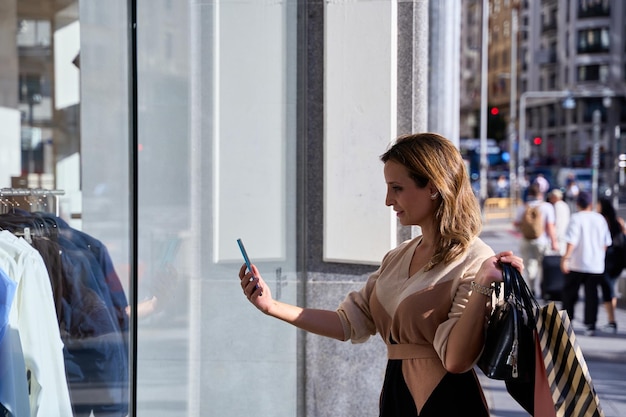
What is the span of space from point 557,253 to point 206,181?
877 cm

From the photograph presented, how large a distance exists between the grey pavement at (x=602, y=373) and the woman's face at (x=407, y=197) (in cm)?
400

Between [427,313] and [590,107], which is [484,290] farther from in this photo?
[590,107]

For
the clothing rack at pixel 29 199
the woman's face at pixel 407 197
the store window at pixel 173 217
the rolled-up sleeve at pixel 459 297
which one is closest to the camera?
the rolled-up sleeve at pixel 459 297

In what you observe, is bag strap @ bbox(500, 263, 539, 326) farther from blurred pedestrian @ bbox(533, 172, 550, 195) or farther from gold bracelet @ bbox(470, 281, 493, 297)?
blurred pedestrian @ bbox(533, 172, 550, 195)

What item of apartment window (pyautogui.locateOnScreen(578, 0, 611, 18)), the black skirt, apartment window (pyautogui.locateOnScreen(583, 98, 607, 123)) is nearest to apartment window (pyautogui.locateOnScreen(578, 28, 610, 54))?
apartment window (pyautogui.locateOnScreen(578, 0, 611, 18))

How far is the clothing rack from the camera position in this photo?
3.87m

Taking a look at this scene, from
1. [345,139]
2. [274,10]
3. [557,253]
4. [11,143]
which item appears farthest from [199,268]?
[557,253]

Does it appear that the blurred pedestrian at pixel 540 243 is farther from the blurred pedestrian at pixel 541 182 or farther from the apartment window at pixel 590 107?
the apartment window at pixel 590 107

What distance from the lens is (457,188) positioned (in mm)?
2865

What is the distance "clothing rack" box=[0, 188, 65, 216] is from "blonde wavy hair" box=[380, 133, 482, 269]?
6.00 ft

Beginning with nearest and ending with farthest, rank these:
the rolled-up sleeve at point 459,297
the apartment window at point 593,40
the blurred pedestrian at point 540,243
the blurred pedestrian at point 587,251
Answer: the rolled-up sleeve at point 459,297
the blurred pedestrian at point 587,251
the blurred pedestrian at point 540,243
the apartment window at point 593,40

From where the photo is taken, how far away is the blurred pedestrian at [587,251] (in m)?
10.4

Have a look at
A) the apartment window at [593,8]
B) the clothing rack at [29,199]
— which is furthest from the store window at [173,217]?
the apartment window at [593,8]

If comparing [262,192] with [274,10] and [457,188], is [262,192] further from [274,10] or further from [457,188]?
[457,188]
